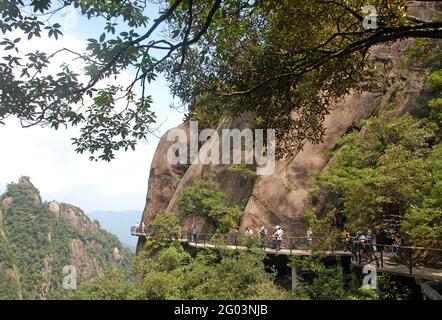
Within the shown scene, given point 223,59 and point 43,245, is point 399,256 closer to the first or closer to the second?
point 223,59

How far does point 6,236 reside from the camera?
74188 millimetres

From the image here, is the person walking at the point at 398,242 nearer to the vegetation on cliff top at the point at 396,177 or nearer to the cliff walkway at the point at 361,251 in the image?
the cliff walkway at the point at 361,251

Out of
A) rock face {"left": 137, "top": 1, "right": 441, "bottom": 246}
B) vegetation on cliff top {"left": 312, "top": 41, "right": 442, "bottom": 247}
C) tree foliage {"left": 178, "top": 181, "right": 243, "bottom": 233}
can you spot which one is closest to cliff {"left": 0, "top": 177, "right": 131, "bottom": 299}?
tree foliage {"left": 178, "top": 181, "right": 243, "bottom": 233}

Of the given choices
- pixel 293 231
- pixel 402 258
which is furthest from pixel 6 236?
pixel 402 258

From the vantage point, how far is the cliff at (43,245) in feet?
216

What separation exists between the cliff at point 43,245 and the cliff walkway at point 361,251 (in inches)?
1966

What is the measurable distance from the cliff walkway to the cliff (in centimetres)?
4995

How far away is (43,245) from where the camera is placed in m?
76.9

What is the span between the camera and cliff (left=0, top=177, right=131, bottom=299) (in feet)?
216

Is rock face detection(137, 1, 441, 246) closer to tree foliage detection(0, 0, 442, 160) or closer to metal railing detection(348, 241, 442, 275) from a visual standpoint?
metal railing detection(348, 241, 442, 275)

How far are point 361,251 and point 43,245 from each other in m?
76.8
